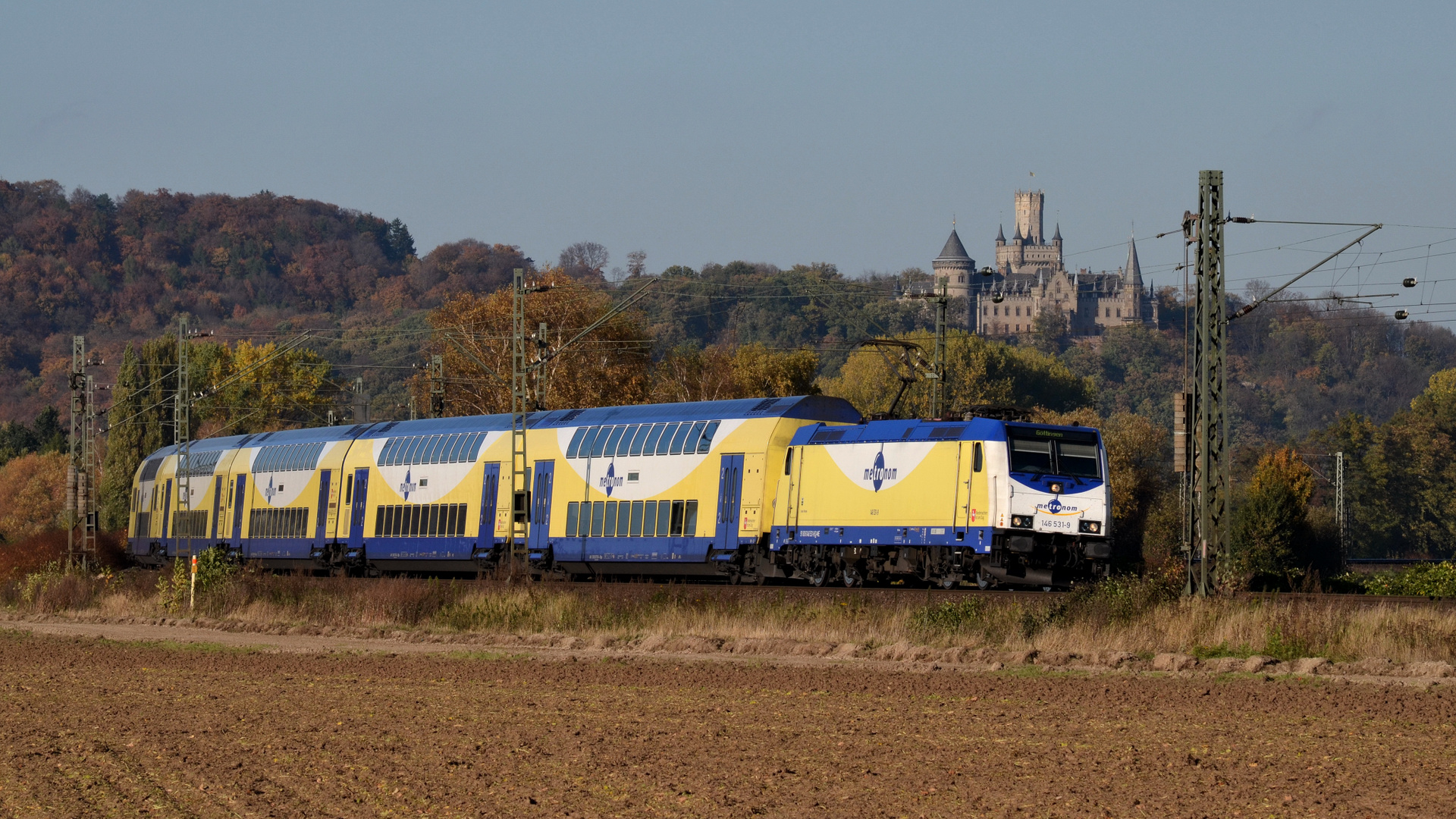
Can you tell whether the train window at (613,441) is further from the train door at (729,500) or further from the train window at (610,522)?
the train door at (729,500)

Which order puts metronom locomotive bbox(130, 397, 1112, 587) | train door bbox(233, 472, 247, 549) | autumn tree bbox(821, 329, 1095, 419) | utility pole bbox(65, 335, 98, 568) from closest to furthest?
metronom locomotive bbox(130, 397, 1112, 587) < train door bbox(233, 472, 247, 549) < utility pole bbox(65, 335, 98, 568) < autumn tree bbox(821, 329, 1095, 419)

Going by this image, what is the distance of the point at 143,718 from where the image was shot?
20.2m

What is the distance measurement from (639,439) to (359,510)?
12.4 metres

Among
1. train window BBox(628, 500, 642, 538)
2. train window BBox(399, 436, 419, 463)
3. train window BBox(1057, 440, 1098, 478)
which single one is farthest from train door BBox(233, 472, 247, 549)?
train window BBox(1057, 440, 1098, 478)

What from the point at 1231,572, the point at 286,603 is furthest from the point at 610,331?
the point at 1231,572

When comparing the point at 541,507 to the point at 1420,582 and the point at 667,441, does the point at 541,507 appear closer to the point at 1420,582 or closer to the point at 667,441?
the point at 667,441

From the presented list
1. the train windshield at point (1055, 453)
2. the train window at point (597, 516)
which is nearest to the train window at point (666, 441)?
the train window at point (597, 516)

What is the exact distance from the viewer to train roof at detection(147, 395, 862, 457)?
1494 inches

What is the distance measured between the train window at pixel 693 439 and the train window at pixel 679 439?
0.12m

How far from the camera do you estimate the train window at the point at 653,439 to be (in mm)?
39031

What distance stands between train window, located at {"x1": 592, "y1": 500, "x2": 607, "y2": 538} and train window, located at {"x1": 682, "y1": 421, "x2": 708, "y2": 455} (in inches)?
124

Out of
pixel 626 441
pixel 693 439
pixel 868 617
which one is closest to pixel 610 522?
pixel 626 441

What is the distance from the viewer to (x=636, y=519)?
39094 mm

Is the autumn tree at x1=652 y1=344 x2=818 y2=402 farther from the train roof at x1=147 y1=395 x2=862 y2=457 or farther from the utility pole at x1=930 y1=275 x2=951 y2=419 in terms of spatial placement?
the utility pole at x1=930 y1=275 x2=951 y2=419
